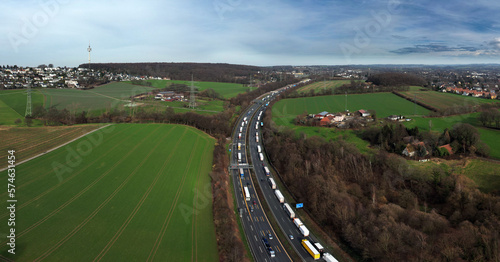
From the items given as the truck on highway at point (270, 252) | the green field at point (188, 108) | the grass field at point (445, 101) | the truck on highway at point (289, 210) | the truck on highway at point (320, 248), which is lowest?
the truck on highway at point (270, 252)

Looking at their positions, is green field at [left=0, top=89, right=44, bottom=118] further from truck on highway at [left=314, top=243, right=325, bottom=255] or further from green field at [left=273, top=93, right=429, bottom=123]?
truck on highway at [left=314, top=243, right=325, bottom=255]

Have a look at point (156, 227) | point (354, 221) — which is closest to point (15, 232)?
point (156, 227)

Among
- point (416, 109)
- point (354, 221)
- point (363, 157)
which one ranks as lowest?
point (354, 221)

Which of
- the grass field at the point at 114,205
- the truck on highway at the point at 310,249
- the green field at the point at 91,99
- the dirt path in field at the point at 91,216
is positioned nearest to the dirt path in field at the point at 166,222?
the grass field at the point at 114,205

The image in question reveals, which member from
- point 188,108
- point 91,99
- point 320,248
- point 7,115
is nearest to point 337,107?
point 188,108

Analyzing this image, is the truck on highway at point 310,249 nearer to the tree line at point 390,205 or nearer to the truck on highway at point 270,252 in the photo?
the truck on highway at point 270,252

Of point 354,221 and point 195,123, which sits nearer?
point 354,221

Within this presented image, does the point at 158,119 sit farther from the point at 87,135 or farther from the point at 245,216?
the point at 245,216
